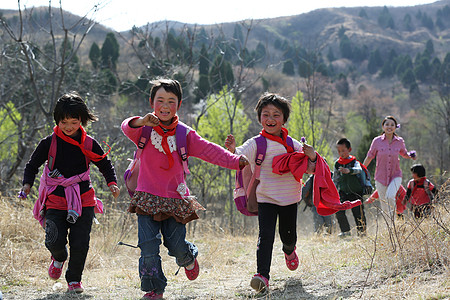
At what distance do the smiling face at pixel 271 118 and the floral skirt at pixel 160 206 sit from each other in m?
0.94

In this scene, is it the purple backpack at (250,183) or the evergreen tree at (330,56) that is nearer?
the purple backpack at (250,183)

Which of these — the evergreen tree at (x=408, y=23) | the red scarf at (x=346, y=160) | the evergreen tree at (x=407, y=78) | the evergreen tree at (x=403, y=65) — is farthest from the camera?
the evergreen tree at (x=408, y=23)

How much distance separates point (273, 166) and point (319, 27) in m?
200

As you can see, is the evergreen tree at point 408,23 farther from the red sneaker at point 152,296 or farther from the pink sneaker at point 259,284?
the red sneaker at point 152,296

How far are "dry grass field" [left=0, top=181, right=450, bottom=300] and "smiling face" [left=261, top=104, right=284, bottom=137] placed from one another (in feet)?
3.82

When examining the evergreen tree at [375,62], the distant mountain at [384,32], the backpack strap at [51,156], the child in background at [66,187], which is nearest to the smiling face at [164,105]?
the child in background at [66,187]

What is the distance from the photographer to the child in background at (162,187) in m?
3.76

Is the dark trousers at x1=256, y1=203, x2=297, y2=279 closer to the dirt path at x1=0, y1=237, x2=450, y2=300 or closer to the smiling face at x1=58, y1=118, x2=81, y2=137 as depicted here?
the dirt path at x1=0, y1=237, x2=450, y2=300

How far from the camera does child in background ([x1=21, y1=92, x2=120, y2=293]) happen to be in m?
4.07

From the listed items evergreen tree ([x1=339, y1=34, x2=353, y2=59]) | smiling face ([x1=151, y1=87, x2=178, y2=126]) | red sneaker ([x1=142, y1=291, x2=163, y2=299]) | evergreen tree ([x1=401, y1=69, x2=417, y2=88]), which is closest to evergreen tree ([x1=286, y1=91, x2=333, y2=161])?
smiling face ([x1=151, y1=87, x2=178, y2=126])

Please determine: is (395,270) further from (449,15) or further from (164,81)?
(449,15)

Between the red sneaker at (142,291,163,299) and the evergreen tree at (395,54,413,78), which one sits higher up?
the evergreen tree at (395,54,413,78)

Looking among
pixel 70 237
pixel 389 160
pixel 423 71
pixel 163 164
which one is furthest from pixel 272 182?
pixel 423 71

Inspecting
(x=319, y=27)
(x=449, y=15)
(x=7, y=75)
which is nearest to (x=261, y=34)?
(x=319, y=27)
